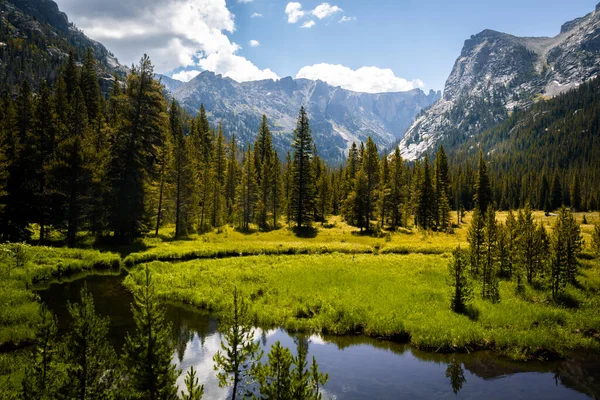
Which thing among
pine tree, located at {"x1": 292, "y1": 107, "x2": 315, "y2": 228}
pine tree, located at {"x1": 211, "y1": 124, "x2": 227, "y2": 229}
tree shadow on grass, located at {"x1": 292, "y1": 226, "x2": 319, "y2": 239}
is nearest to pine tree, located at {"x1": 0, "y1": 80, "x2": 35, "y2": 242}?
pine tree, located at {"x1": 211, "y1": 124, "x2": 227, "y2": 229}

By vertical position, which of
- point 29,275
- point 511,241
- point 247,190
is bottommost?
point 29,275

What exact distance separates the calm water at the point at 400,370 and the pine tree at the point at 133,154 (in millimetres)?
20158

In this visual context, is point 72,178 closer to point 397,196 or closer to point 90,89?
point 90,89

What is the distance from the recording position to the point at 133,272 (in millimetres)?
29781

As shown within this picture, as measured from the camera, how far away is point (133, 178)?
4000 cm

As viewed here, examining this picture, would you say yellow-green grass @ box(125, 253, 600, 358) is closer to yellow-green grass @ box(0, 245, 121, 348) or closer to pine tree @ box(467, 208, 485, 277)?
pine tree @ box(467, 208, 485, 277)

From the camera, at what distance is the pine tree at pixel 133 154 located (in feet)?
129

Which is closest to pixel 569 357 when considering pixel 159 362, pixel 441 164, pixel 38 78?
pixel 159 362

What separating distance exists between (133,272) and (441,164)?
68.7 m

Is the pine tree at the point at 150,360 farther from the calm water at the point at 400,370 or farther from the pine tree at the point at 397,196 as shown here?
the pine tree at the point at 397,196

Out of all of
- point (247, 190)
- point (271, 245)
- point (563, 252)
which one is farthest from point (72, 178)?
point (563, 252)

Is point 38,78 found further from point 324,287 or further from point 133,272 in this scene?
point 324,287

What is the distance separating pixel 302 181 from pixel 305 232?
9894 millimetres

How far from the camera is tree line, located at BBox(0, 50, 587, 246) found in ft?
118
